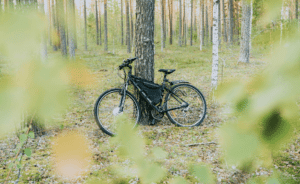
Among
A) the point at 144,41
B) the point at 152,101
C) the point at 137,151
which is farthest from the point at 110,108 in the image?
the point at 137,151

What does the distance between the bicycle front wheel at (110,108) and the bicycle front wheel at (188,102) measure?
0.71 metres

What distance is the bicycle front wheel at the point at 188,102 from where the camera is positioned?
4176 mm

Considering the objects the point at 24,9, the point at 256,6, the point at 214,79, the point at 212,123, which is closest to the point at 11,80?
the point at 24,9

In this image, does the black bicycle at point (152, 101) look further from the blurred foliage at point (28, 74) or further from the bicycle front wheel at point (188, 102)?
the blurred foliage at point (28, 74)

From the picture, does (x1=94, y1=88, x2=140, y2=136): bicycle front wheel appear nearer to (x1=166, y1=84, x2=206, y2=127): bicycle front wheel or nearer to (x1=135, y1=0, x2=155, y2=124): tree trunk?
(x1=135, y1=0, x2=155, y2=124): tree trunk

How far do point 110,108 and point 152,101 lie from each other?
831 millimetres

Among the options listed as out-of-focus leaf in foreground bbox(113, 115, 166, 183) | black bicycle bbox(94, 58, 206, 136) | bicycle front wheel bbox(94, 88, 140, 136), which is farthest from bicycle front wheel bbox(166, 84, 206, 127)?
out-of-focus leaf in foreground bbox(113, 115, 166, 183)

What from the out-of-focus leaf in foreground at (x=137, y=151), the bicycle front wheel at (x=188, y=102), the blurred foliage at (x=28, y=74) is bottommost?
the bicycle front wheel at (x=188, y=102)

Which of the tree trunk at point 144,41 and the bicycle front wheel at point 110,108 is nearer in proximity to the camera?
the bicycle front wheel at point 110,108

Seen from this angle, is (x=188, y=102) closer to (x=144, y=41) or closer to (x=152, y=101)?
(x=152, y=101)

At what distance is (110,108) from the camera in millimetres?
3947

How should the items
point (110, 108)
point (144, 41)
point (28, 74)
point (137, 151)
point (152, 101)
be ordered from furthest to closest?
point (144, 41)
point (152, 101)
point (110, 108)
point (137, 151)
point (28, 74)

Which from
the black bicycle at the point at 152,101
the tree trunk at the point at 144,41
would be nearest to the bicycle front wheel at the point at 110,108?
the black bicycle at the point at 152,101

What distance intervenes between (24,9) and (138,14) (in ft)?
12.5
